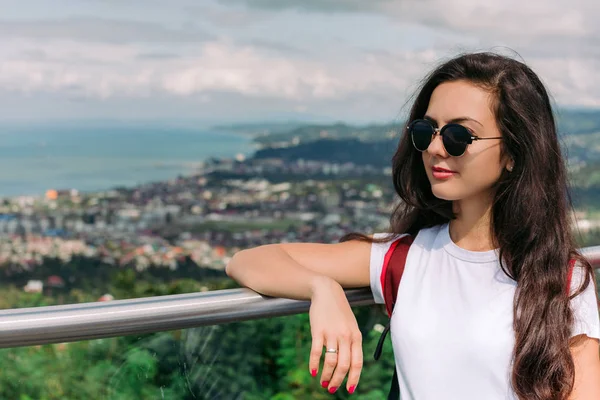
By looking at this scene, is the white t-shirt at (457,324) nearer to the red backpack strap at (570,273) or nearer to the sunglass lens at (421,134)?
the red backpack strap at (570,273)

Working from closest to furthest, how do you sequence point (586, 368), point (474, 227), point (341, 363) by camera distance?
point (341, 363) < point (586, 368) < point (474, 227)

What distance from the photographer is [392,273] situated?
1.91 metres

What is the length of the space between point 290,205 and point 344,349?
23.4 meters

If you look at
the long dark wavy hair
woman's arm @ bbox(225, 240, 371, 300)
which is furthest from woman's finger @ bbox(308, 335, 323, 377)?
the long dark wavy hair

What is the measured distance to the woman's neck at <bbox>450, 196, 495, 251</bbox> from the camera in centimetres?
189

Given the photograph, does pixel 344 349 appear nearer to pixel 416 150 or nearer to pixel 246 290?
pixel 246 290

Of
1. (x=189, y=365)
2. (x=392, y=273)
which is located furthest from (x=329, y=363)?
(x=189, y=365)

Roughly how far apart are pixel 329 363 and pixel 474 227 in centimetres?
57

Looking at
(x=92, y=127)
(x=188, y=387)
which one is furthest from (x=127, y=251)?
(x=188, y=387)

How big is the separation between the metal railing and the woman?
0.06 meters

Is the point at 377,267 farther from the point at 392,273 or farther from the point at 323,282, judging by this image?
the point at 323,282

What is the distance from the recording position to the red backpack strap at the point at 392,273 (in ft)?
6.24

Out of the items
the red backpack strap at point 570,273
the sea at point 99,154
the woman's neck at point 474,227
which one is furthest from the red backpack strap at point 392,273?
the sea at point 99,154

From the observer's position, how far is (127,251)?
21.0 meters
